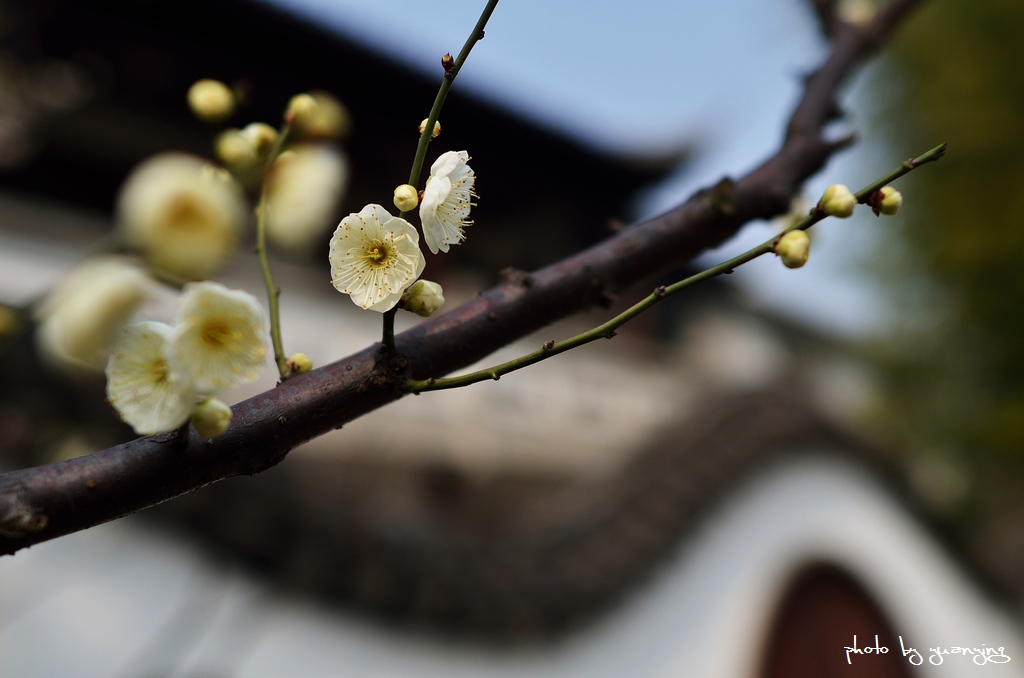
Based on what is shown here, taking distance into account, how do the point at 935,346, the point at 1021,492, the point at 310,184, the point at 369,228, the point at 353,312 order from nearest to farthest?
the point at 369,228 < the point at 310,184 < the point at 353,312 < the point at 1021,492 < the point at 935,346

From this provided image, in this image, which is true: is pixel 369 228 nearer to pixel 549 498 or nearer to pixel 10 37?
pixel 10 37

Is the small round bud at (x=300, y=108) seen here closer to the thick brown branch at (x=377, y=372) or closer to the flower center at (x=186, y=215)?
the flower center at (x=186, y=215)

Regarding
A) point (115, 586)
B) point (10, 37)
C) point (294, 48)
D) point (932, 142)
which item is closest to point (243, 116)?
point (294, 48)

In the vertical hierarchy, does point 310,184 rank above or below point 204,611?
above

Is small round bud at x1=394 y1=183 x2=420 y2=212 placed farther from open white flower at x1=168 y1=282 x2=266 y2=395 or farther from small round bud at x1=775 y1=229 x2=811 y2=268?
small round bud at x1=775 y1=229 x2=811 y2=268

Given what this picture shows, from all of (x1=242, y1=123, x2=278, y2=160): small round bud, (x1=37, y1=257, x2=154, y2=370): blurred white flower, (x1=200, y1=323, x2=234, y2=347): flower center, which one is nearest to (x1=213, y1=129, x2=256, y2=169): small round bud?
(x1=242, y1=123, x2=278, y2=160): small round bud

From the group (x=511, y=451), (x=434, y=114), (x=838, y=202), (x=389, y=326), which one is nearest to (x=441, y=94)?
(x=434, y=114)

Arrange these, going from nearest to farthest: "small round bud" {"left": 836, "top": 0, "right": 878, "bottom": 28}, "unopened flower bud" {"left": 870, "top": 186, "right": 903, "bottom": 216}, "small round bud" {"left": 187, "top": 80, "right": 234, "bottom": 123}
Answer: "unopened flower bud" {"left": 870, "top": 186, "right": 903, "bottom": 216}
"small round bud" {"left": 187, "top": 80, "right": 234, "bottom": 123}
"small round bud" {"left": 836, "top": 0, "right": 878, "bottom": 28}
